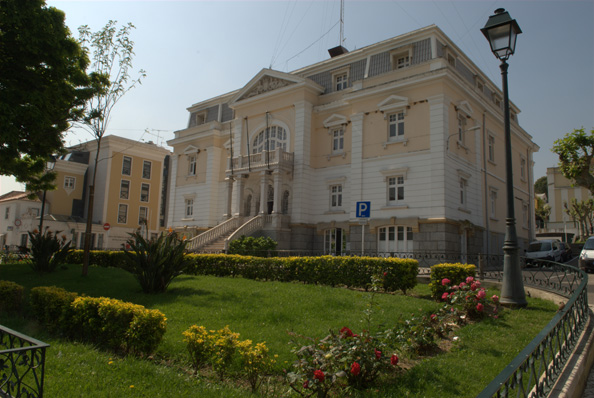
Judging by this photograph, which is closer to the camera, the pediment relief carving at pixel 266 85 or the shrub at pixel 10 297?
the shrub at pixel 10 297

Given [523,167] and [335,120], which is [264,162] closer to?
[335,120]

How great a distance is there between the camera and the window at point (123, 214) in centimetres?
4469

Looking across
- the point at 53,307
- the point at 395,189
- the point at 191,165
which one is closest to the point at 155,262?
the point at 53,307

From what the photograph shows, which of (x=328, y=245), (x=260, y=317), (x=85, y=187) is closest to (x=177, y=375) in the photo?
(x=260, y=317)

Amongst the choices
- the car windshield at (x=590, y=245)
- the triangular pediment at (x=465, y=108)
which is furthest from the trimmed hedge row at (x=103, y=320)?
the car windshield at (x=590, y=245)

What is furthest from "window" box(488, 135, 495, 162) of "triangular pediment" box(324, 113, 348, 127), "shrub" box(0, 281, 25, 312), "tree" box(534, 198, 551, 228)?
"tree" box(534, 198, 551, 228)

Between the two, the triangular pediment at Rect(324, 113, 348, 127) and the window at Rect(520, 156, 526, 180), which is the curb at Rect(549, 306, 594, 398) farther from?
the window at Rect(520, 156, 526, 180)

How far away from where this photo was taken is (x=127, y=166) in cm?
4572

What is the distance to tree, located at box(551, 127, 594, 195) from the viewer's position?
18.0 m

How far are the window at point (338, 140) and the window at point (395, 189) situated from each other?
4.48 metres

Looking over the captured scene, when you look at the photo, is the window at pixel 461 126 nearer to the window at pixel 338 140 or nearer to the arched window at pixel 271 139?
the window at pixel 338 140

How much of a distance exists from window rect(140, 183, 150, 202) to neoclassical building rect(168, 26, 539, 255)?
17229 millimetres

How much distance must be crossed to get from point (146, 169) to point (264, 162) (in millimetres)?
26699

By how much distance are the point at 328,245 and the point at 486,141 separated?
38.8ft
